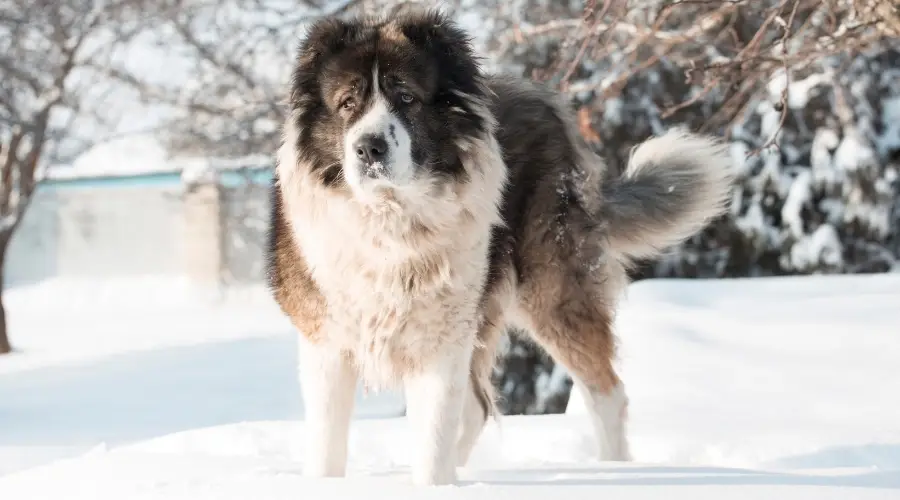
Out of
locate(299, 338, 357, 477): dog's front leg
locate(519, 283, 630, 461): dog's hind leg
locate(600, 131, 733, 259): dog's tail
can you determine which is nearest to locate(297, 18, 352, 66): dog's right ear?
locate(299, 338, 357, 477): dog's front leg

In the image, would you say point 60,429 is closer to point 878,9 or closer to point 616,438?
point 616,438

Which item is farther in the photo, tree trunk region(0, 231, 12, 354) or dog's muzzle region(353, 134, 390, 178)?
tree trunk region(0, 231, 12, 354)

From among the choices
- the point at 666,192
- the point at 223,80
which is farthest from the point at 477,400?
the point at 223,80

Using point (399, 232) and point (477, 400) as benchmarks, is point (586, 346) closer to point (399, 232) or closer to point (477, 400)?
point (477, 400)

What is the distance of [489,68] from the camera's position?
Result: 7.56m

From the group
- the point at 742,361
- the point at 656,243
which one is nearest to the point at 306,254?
the point at 656,243

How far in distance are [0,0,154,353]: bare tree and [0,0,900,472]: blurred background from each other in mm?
40

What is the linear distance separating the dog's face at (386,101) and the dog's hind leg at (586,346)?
1.06 metres

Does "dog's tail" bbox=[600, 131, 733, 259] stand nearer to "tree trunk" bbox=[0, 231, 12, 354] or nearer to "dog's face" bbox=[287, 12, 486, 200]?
"dog's face" bbox=[287, 12, 486, 200]

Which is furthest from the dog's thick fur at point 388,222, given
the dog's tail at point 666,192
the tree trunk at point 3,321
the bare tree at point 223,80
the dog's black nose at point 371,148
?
the tree trunk at point 3,321

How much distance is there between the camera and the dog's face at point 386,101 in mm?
2812

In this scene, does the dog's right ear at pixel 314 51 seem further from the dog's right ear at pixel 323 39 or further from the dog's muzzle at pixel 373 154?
the dog's muzzle at pixel 373 154

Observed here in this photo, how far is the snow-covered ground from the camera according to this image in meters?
2.89

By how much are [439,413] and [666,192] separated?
1.88 m
